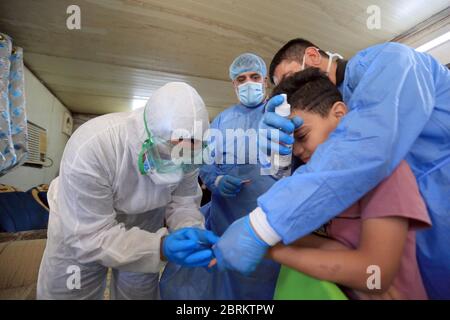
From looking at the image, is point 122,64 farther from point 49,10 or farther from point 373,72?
point 373,72

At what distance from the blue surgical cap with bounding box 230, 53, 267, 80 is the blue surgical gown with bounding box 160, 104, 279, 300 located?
197 mm

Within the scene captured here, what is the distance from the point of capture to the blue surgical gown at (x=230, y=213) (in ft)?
1.86

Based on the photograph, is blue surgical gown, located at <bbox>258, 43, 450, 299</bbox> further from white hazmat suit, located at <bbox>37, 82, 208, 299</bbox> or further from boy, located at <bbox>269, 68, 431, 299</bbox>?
white hazmat suit, located at <bbox>37, 82, 208, 299</bbox>

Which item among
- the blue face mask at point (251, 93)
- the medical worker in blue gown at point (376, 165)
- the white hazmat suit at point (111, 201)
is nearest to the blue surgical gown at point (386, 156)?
the medical worker in blue gown at point (376, 165)

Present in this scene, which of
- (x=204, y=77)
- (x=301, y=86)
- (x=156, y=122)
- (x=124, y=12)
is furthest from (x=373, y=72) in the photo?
(x=204, y=77)

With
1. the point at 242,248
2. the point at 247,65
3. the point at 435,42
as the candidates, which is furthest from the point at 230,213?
the point at 435,42

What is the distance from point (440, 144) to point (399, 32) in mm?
1090

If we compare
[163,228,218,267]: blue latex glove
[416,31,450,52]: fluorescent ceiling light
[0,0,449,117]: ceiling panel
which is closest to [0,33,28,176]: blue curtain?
[0,0,449,117]: ceiling panel

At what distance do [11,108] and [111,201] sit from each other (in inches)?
59.2

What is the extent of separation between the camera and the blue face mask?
1.32 metres

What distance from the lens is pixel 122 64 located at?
1.70 meters

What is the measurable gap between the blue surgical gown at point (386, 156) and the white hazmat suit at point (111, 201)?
0.34 m

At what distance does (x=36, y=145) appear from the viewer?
8.23 feet
